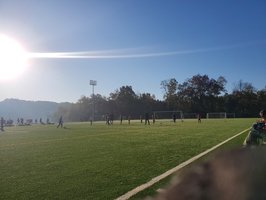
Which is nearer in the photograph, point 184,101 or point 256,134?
point 256,134

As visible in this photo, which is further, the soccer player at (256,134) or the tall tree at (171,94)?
the tall tree at (171,94)

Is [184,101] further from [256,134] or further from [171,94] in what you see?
[256,134]

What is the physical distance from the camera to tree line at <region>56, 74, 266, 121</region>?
132 meters

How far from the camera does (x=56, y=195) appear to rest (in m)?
8.87

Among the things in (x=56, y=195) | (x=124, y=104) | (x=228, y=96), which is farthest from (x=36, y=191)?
(x=124, y=104)

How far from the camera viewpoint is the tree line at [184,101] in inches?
5212

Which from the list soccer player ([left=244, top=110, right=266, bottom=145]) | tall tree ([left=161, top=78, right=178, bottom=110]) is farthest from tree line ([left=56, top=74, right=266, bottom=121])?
soccer player ([left=244, top=110, right=266, bottom=145])

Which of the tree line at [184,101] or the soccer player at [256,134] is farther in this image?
the tree line at [184,101]

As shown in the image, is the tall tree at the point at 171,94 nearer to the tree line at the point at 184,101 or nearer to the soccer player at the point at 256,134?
the tree line at the point at 184,101

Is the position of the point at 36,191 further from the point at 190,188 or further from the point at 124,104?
the point at 124,104

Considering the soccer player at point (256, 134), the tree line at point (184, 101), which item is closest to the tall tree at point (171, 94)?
the tree line at point (184, 101)

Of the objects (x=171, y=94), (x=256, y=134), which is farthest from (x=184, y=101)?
(x=256, y=134)

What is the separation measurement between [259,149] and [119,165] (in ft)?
40.2

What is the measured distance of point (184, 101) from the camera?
473ft
